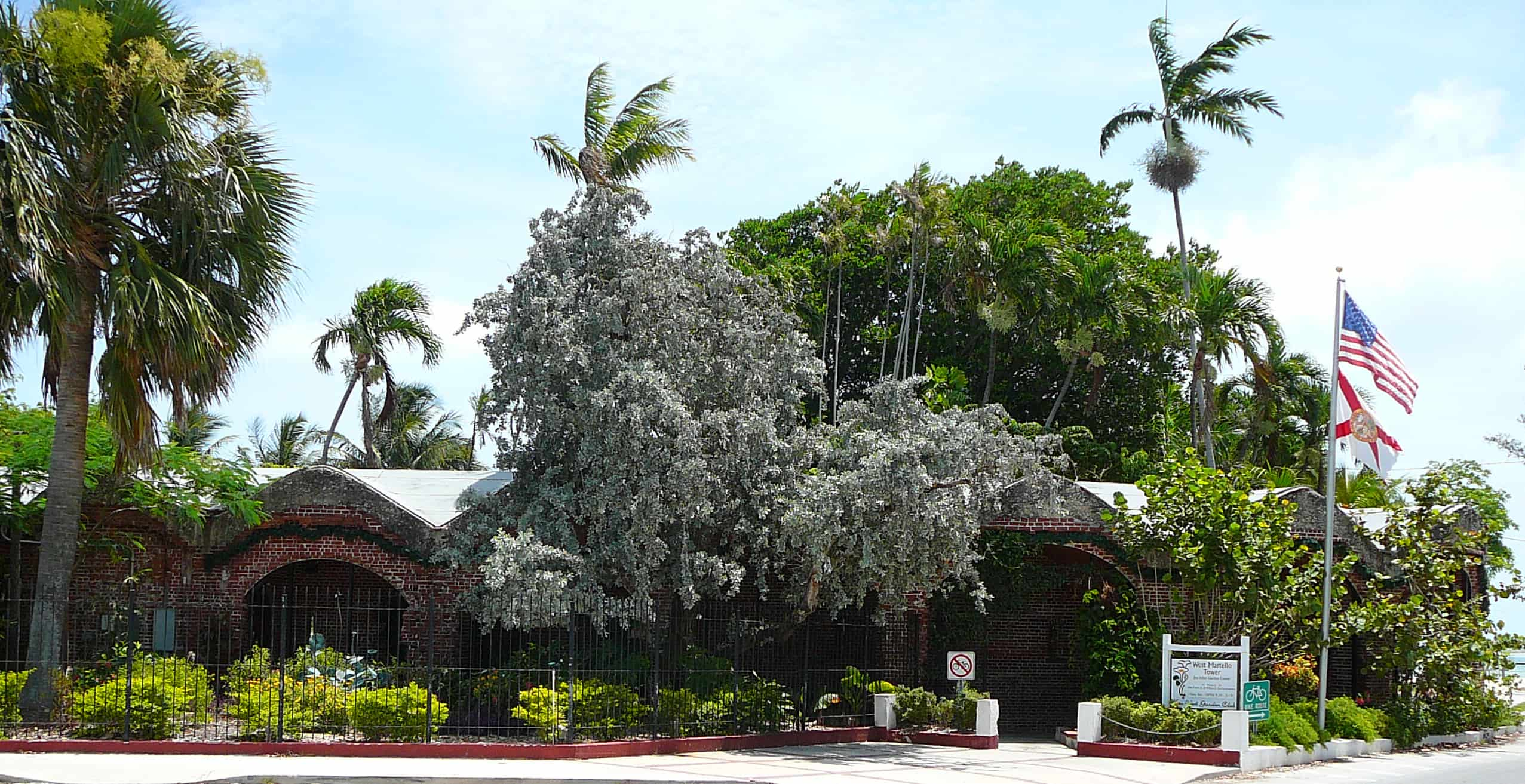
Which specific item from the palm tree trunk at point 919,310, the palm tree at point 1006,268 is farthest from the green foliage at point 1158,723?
the palm tree trunk at point 919,310

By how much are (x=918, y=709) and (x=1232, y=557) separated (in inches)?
205

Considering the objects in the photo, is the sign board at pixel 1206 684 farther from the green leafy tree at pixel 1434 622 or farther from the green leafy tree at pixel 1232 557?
Answer: the green leafy tree at pixel 1434 622

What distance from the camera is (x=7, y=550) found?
21.9 metres

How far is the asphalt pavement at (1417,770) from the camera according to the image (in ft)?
57.7

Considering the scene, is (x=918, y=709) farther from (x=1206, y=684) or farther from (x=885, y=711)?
(x=1206, y=684)

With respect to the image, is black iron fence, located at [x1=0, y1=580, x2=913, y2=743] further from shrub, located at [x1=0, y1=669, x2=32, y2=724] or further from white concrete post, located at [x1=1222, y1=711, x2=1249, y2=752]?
white concrete post, located at [x1=1222, y1=711, x2=1249, y2=752]

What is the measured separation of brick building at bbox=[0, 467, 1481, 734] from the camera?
21281mm

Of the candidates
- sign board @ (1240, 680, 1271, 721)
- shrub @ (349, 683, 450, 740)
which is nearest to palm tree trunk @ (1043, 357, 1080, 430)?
sign board @ (1240, 680, 1271, 721)

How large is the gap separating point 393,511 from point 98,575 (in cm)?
473

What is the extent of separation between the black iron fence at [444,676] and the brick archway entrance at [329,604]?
0.53 feet

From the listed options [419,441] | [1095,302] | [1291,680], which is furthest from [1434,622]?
[419,441]

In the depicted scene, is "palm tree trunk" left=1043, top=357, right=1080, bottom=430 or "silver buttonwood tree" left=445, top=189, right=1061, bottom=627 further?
"palm tree trunk" left=1043, top=357, right=1080, bottom=430

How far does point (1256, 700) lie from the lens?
776 inches

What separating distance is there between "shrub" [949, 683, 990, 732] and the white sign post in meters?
2.66
